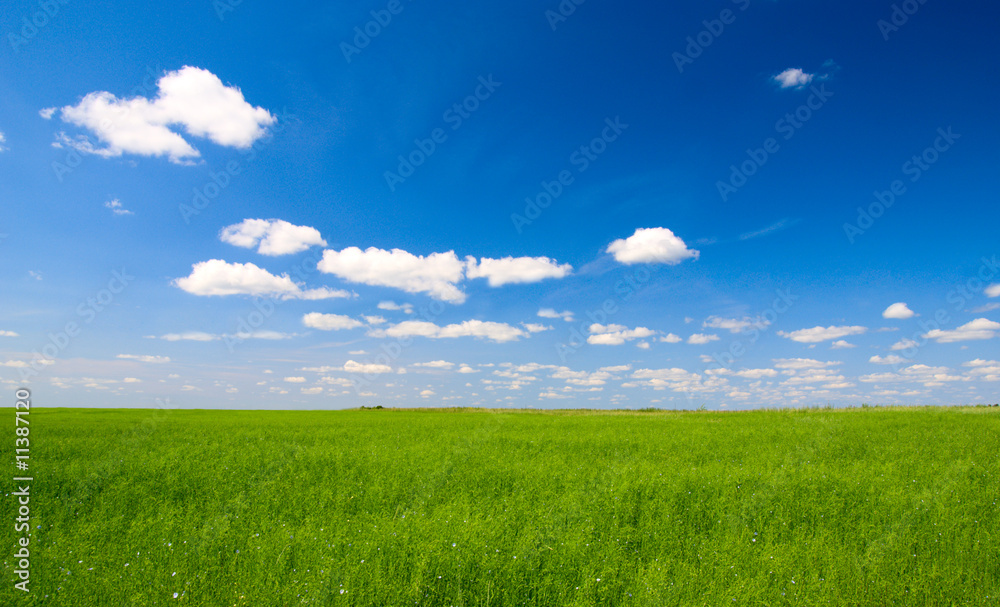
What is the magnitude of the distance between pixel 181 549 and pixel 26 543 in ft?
9.26

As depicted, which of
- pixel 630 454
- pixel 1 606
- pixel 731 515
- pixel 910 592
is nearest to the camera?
pixel 1 606

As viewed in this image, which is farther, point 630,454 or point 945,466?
point 630,454

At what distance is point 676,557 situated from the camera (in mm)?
7340

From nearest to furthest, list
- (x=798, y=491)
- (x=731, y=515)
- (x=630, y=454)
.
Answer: (x=731, y=515)
(x=798, y=491)
(x=630, y=454)

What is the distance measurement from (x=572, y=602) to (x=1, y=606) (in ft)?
24.4

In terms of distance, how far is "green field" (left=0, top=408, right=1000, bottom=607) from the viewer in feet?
20.0

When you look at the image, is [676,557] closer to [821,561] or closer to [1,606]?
[821,561]

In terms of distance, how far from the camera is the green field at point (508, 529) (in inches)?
240

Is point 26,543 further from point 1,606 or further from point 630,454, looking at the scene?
point 630,454

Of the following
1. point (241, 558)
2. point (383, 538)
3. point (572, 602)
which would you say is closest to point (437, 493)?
point (383, 538)

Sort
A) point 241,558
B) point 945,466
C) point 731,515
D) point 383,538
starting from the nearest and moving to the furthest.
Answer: point 241,558, point 383,538, point 731,515, point 945,466

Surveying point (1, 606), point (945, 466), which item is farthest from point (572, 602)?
point (945, 466)

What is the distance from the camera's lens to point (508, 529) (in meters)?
7.90

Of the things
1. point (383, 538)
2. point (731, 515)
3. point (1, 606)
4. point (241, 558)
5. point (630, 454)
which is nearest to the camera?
point (1, 606)
